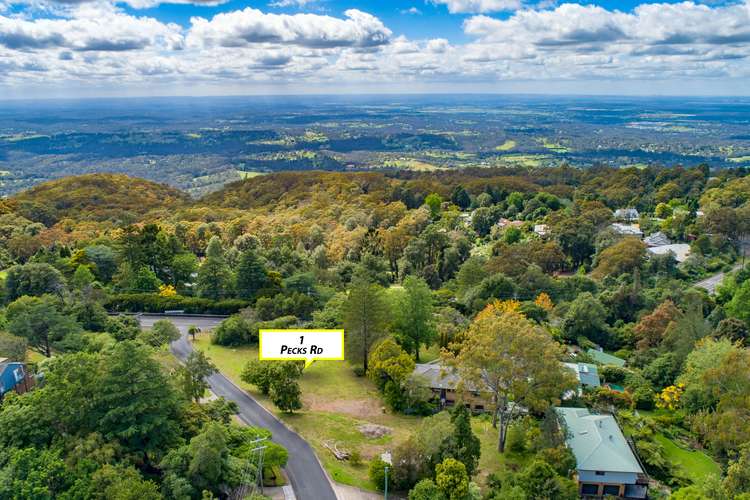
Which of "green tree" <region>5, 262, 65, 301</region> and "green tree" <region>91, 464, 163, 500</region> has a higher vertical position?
"green tree" <region>5, 262, 65, 301</region>

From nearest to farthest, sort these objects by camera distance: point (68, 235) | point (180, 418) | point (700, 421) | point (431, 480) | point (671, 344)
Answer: point (431, 480)
point (180, 418)
point (700, 421)
point (671, 344)
point (68, 235)

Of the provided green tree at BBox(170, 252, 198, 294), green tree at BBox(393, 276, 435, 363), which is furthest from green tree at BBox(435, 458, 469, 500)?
green tree at BBox(170, 252, 198, 294)

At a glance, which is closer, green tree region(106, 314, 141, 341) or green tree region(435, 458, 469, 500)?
green tree region(435, 458, 469, 500)

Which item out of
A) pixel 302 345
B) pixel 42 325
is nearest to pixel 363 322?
pixel 302 345

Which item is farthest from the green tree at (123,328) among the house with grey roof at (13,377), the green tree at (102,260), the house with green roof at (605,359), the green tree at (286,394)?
the house with green roof at (605,359)

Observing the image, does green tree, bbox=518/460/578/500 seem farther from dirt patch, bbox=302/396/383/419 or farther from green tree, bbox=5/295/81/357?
green tree, bbox=5/295/81/357

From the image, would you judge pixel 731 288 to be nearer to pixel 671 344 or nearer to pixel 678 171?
pixel 671 344

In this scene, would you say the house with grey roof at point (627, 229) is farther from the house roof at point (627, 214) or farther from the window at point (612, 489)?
the window at point (612, 489)

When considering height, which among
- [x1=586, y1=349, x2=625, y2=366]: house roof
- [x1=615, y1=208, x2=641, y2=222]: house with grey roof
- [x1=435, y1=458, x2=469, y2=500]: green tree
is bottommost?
[x1=586, y1=349, x2=625, y2=366]: house roof

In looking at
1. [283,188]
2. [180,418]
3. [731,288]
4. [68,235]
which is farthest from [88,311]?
[283,188]
